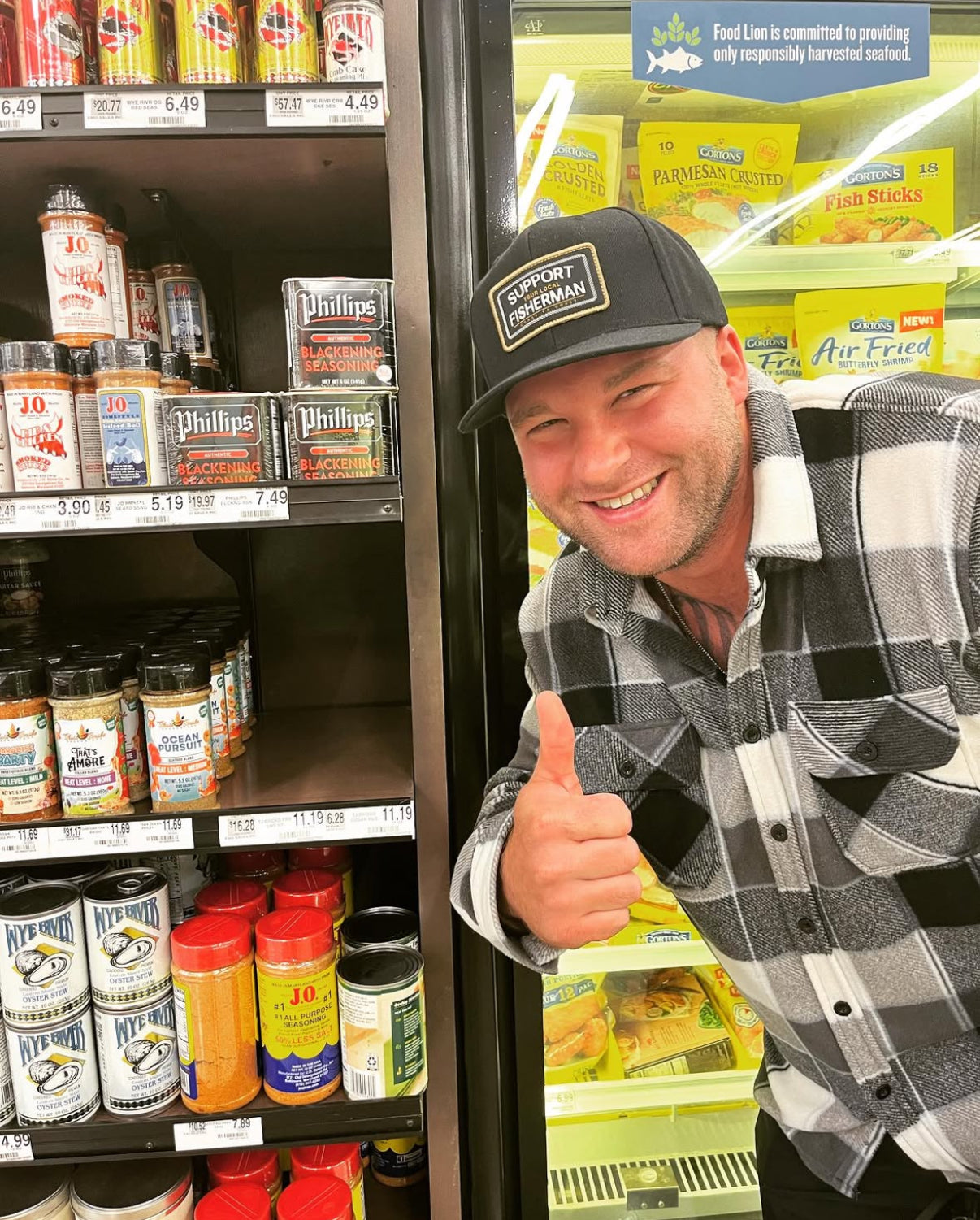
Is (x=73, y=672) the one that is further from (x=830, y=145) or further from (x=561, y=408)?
(x=830, y=145)

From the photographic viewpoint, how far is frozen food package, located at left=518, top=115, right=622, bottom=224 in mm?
1493

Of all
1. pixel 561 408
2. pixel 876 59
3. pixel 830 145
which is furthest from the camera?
pixel 830 145

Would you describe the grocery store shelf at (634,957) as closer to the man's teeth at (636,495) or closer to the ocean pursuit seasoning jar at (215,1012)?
the ocean pursuit seasoning jar at (215,1012)

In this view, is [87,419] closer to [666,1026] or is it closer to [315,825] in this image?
[315,825]

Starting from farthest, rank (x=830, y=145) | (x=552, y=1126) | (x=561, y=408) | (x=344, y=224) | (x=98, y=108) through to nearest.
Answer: (x=552, y=1126) < (x=830, y=145) < (x=344, y=224) < (x=98, y=108) < (x=561, y=408)

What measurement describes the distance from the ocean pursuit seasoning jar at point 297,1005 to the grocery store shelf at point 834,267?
1.27 m

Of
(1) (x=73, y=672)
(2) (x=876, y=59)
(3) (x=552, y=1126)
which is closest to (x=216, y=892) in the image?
(1) (x=73, y=672)

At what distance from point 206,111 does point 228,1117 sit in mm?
1403

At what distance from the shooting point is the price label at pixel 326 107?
1063 mm

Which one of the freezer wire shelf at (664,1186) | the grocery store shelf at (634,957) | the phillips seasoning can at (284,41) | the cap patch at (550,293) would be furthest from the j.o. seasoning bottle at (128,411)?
the freezer wire shelf at (664,1186)

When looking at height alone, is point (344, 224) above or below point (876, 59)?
below

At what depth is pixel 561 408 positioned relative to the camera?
0.96 m

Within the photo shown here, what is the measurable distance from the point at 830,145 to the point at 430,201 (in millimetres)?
886

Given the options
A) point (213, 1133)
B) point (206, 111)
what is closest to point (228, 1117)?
point (213, 1133)
